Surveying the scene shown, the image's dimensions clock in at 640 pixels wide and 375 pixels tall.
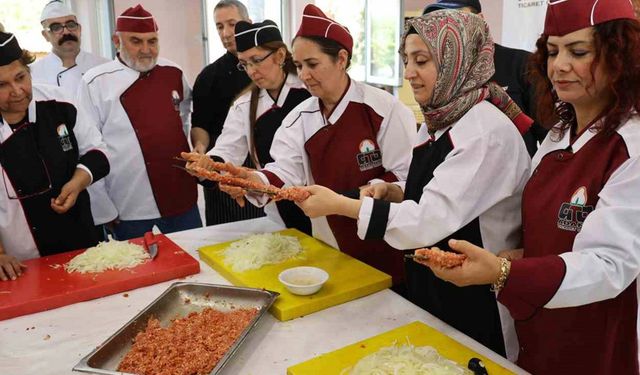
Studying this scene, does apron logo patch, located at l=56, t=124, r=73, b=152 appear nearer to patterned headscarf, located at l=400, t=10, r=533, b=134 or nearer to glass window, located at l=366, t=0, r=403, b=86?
patterned headscarf, located at l=400, t=10, r=533, b=134

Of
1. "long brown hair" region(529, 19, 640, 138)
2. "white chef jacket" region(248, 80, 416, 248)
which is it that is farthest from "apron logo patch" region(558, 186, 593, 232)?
"white chef jacket" region(248, 80, 416, 248)

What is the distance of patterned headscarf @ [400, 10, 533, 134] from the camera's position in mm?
1745

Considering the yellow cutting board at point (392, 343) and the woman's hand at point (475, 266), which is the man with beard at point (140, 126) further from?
the woman's hand at point (475, 266)

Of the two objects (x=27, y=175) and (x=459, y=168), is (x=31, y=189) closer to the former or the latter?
(x=27, y=175)

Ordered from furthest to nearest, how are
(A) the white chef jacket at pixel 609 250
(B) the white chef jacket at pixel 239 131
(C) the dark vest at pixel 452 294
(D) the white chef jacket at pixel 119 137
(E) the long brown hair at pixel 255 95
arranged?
(D) the white chef jacket at pixel 119 137
(B) the white chef jacket at pixel 239 131
(E) the long brown hair at pixel 255 95
(C) the dark vest at pixel 452 294
(A) the white chef jacket at pixel 609 250

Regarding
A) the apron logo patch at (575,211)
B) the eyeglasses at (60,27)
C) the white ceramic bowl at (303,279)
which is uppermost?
the eyeglasses at (60,27)

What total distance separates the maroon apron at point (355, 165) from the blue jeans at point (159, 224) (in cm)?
153

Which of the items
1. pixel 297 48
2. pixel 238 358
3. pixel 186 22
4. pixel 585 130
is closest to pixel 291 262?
pixel 238 358

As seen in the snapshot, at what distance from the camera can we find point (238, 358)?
1.55 m

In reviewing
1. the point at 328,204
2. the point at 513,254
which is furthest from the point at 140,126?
the point at 513,254

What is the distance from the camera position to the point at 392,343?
1.53m

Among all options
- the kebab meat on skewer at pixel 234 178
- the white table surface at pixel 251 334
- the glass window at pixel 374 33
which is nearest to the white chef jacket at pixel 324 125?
the kebab meat on skewer at pixel 234 178

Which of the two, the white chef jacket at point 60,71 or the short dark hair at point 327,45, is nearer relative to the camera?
the short dark hair at point 327,45

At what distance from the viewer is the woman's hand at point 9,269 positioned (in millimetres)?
2058
